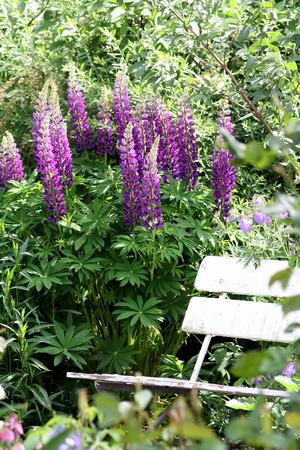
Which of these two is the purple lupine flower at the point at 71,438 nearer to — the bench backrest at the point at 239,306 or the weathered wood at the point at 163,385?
the weathered wood at the point at 163,385

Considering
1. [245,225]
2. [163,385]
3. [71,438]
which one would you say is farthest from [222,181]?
[71,438]

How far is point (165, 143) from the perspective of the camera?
15.5ft

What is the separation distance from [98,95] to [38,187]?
91cm

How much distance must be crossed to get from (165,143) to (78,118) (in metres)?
0.51

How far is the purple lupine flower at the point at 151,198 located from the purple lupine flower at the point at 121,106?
48 cm

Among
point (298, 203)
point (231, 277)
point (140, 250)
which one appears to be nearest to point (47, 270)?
point (140, 250)

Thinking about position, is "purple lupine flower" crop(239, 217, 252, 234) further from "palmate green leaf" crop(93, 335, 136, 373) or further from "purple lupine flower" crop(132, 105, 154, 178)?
"palmate green leaf" crop(93, 335, 136, 373)

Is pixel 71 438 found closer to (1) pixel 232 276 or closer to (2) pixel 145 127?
(1) pixel 232 276

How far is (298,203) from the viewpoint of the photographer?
1.39 m

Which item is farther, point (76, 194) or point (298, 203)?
point (76, 194)

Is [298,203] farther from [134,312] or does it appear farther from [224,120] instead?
[224,120]

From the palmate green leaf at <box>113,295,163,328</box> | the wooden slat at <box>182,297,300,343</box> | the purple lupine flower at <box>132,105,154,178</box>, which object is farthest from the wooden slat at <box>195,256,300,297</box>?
the purple lupine flower at <box>132,105,154,178</box>

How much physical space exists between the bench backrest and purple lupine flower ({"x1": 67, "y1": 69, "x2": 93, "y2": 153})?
1.10 metres

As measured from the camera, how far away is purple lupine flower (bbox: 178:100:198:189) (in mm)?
4699
